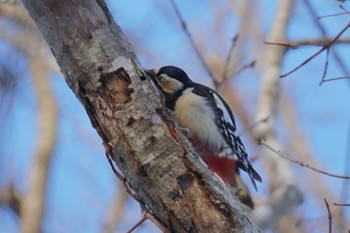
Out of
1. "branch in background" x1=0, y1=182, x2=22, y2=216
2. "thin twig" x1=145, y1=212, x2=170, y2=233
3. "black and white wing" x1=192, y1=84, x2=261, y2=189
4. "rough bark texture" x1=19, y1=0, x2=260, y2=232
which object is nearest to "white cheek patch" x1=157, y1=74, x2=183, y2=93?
"black and white wing" x1=192, y1=84, x2=261, y2=189

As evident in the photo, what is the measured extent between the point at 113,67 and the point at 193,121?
3.57 ft

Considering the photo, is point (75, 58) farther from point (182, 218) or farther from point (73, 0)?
point (182, 218)

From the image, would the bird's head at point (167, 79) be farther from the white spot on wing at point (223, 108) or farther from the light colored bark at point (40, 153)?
the light colored bark at point (40, 153)

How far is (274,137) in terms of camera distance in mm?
4125

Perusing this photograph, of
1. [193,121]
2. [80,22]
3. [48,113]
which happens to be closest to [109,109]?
[80,22]

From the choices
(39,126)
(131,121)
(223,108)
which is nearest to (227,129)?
(223,108)

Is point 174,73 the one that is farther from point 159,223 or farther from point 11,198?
point 11,198

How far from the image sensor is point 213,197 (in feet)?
7.20

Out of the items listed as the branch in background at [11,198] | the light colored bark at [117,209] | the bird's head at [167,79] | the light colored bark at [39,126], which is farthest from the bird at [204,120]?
the light colored bark at [117,209]

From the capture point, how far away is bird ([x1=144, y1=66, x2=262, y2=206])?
3.34 meters

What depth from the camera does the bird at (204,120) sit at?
3.34m

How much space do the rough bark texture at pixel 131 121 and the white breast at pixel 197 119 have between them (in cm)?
99

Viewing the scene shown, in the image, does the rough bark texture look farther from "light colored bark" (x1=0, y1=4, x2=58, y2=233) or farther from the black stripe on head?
"light colored bark" (x1=0, y1=4, x2=58, y2=233)

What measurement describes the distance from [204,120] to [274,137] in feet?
2.94
